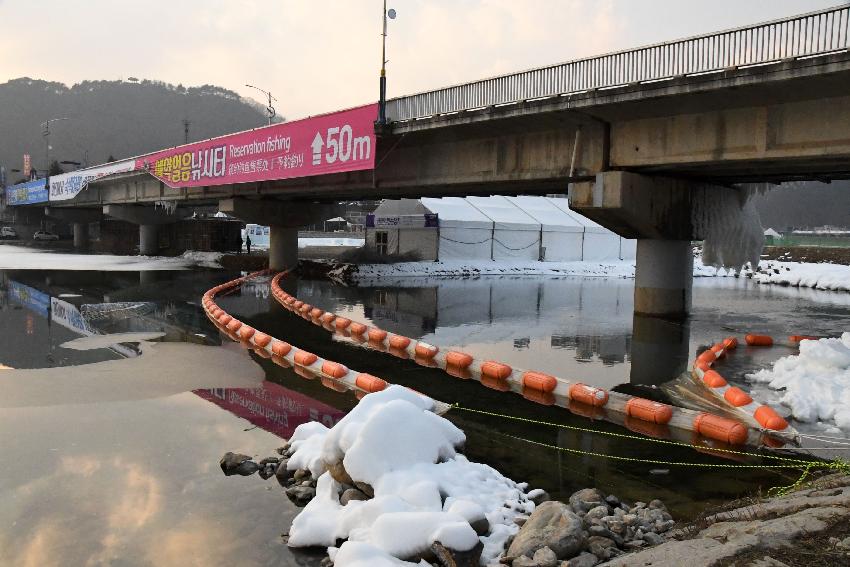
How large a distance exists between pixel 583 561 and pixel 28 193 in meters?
87.1

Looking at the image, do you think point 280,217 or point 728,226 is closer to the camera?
point 728,226

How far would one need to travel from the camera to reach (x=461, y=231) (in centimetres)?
4656

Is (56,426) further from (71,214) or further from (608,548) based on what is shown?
(71,214)

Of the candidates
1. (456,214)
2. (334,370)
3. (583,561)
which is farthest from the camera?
(456,214)

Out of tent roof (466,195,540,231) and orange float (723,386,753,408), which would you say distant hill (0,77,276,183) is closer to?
tent roof (466,195,540,231)

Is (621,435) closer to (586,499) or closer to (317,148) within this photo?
(586,499)

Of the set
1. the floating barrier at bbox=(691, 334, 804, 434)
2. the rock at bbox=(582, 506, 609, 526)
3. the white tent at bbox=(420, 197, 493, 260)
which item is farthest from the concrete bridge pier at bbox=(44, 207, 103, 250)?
the rock at bbox=(582, 506, 609, 526)

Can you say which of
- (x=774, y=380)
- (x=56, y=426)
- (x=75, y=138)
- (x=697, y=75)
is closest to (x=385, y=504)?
(x=56, y=426)

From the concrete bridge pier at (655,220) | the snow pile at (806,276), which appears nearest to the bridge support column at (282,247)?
the concrete bridge pier at (655,220)

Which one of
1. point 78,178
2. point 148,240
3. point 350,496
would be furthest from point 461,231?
point 350,496

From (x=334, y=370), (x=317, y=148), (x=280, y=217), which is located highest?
(x=317, y=148)

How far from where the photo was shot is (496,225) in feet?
158

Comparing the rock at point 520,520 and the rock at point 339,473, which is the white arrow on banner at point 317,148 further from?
the rock at point 520,520

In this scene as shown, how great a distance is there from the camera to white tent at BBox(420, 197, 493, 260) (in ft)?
151
